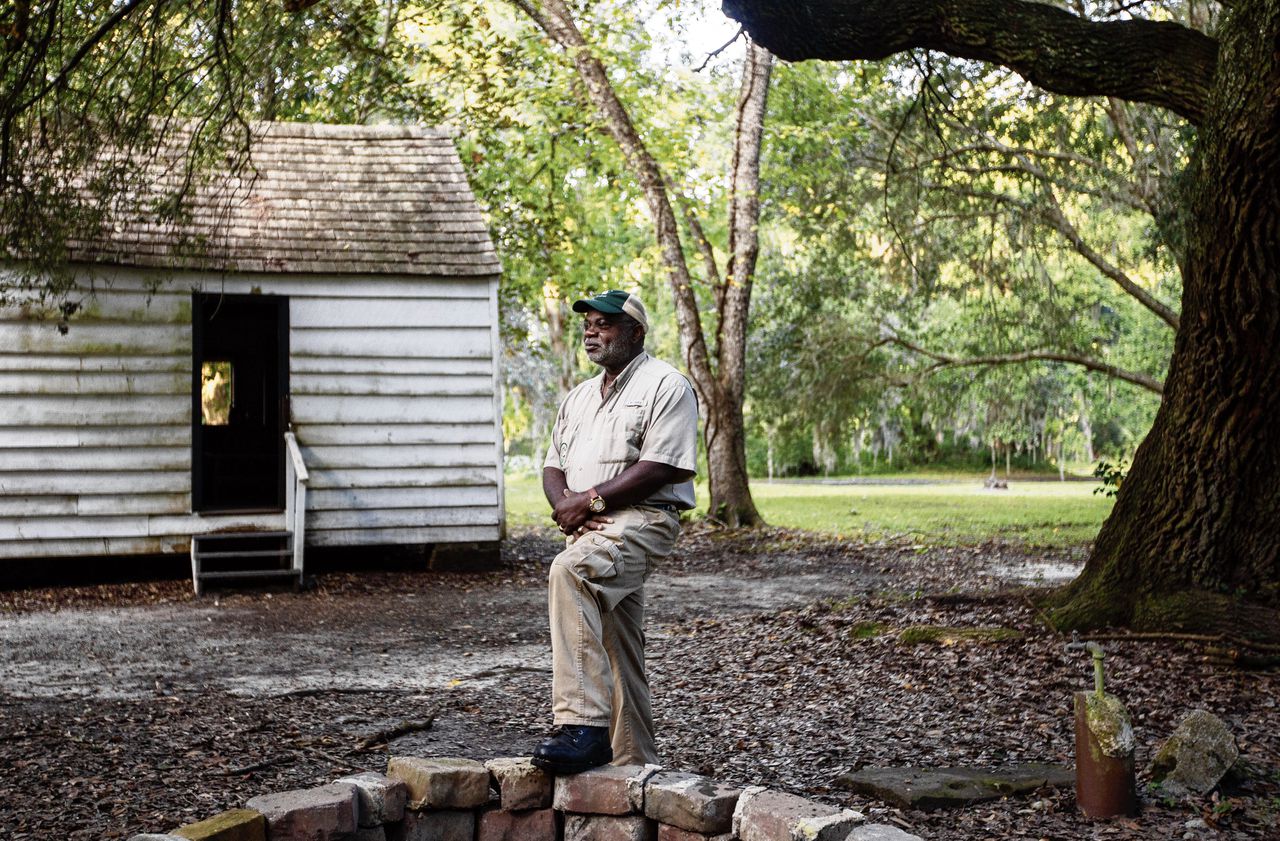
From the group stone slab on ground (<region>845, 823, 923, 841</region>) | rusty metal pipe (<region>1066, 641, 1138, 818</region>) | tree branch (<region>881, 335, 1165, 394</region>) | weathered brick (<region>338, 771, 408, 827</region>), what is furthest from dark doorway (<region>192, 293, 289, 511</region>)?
stone slab on ground (<region>845, 823, 923, 841</region>)

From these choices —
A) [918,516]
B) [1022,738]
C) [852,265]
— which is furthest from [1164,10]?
[1022,738]

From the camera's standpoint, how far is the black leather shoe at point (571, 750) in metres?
4.40

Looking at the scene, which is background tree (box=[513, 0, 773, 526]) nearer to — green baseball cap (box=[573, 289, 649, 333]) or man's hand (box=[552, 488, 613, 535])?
green baseball cap (box=[573, 289, 649, 333])

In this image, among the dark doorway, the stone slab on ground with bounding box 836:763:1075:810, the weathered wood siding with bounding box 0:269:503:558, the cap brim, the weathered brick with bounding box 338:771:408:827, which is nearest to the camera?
the weathered brick with bounding box 338:771:408:827

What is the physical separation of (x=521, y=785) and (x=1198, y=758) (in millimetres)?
2638

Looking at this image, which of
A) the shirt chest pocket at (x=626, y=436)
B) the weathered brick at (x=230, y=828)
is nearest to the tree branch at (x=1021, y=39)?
the shirt chest pocket at (x=626, y=436)

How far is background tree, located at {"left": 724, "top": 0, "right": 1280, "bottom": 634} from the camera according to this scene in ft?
24.1

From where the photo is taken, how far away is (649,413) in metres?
4.64

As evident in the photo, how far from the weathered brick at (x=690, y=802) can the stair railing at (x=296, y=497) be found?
871 centimetres

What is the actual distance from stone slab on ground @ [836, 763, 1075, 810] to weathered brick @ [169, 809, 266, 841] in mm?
2414

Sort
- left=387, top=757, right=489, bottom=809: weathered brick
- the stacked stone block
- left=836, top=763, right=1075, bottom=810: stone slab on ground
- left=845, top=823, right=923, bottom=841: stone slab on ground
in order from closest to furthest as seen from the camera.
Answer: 1. left=845, top=823, right=923, bottom=841: stone slab on ground
2. the stacked stone block
3. left=387, top=757, right=489, bottom=809: weathered brick
4. left=836, top=763, right=1075, bottom=810: stone slab on ground

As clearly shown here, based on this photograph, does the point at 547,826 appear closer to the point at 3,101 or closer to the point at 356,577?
the point at 3,101

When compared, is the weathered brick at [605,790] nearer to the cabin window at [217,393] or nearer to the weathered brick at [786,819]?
the weathered brick at [786,819]

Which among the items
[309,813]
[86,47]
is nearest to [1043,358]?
[86,47]
